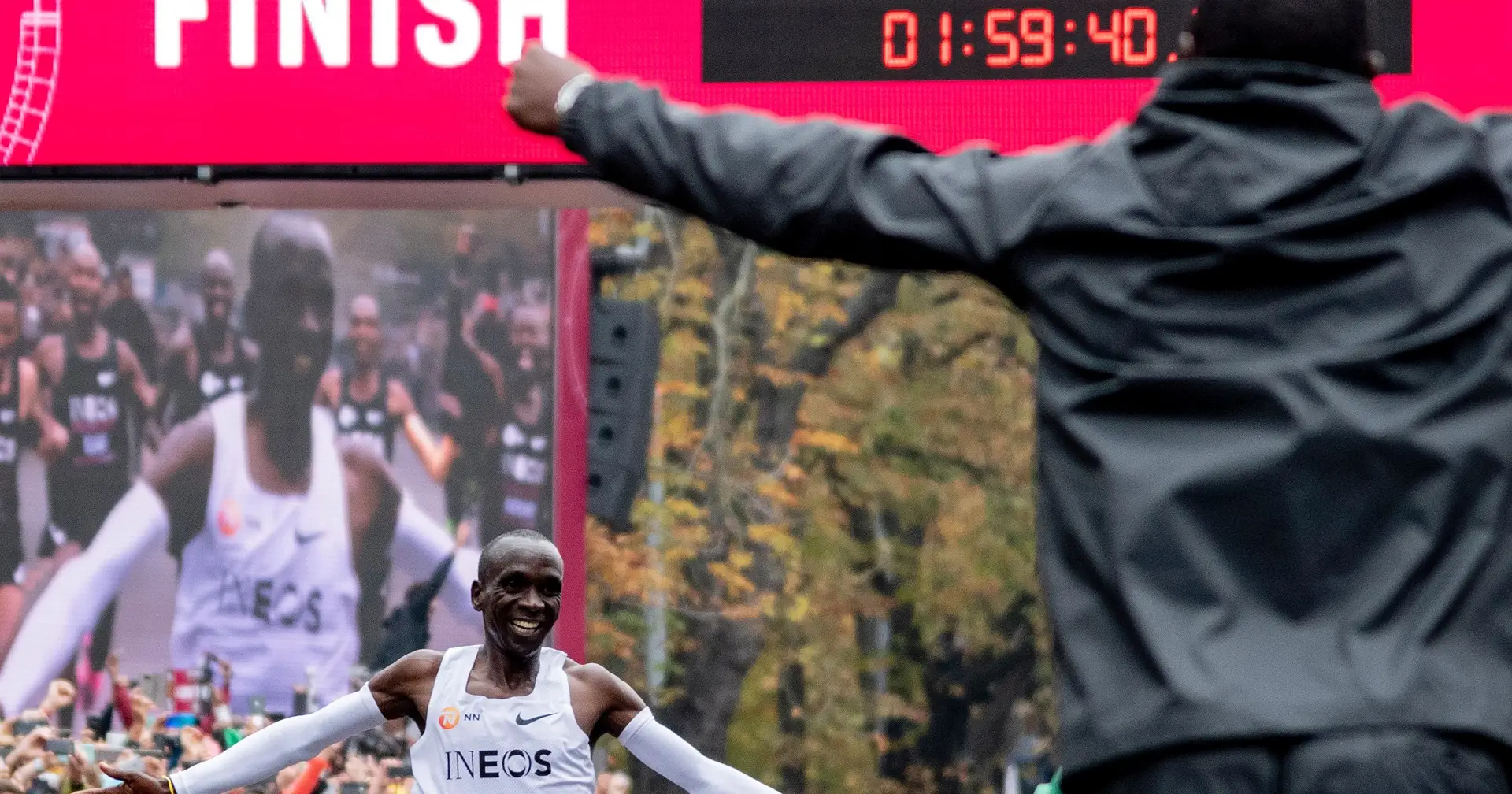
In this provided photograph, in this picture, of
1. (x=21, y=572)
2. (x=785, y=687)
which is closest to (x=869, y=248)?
(x=21, y=572)

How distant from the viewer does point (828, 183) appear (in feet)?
9.21

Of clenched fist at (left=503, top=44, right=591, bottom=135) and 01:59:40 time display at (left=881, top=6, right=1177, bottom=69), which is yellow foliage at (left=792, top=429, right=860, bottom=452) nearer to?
01:59:40 time display at (left=881, top=6, right=1177, bottom=69)

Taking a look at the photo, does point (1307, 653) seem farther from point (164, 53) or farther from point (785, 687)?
point (785, 687)

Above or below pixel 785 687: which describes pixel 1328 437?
above

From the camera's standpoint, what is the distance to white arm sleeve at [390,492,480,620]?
800 inches

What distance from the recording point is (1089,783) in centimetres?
268

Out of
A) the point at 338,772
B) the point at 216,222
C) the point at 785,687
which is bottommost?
the point at 785,687

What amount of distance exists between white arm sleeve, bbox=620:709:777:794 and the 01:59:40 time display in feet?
11.2

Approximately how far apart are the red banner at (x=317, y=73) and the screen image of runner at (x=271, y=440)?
9.35 m

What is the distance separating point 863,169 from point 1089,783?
722 mm

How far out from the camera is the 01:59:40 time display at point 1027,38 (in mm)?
9883

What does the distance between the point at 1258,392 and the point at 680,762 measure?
491 centimetres

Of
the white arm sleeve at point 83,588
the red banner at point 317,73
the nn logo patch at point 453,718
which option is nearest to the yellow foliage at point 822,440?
the white arm sleeve at point 83,588

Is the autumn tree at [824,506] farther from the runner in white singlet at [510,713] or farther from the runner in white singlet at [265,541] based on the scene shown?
the runner in white singlet at [510,713]
